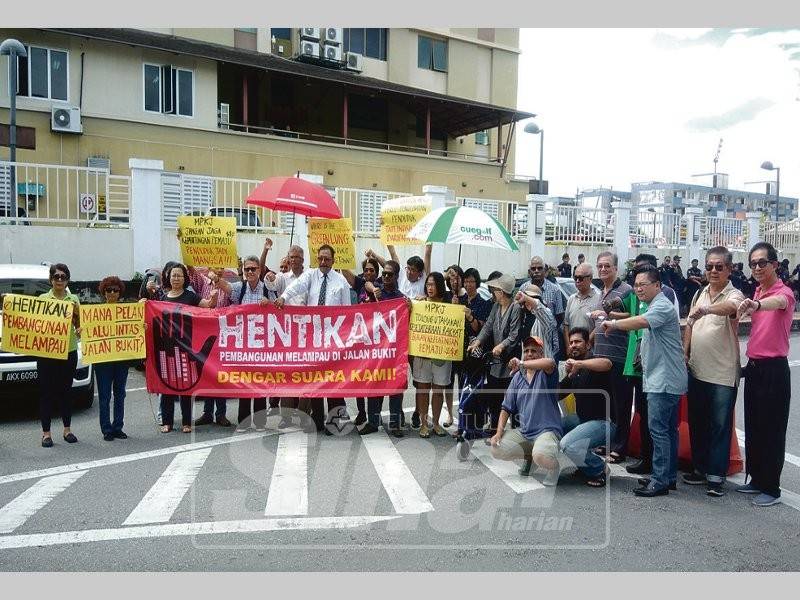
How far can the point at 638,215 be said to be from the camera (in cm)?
2398

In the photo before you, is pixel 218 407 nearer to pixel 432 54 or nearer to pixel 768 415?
pixel 768 415

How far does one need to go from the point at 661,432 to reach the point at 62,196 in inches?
515

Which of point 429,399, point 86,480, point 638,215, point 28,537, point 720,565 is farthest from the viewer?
point 638,215

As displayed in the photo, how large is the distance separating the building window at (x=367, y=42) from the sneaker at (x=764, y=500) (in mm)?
30750

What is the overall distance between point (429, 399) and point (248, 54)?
78.2 feet

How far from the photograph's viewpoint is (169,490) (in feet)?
19.6

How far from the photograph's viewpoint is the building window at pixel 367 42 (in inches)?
1309

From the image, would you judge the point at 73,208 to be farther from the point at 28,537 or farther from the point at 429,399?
the point at 28,537

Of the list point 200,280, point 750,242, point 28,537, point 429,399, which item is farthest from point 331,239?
point 750,242

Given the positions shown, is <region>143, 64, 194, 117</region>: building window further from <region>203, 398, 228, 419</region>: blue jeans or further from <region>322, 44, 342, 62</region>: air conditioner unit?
<region>203, 398, 228, 419</region>: blue jeans

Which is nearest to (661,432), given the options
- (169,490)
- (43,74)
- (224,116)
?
(169,490)

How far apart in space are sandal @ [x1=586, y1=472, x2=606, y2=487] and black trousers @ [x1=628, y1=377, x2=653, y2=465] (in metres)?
0.64

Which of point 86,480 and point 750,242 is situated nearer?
point 86,480

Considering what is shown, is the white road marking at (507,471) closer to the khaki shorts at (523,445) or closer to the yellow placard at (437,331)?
the khaki shorts at (523,445)
